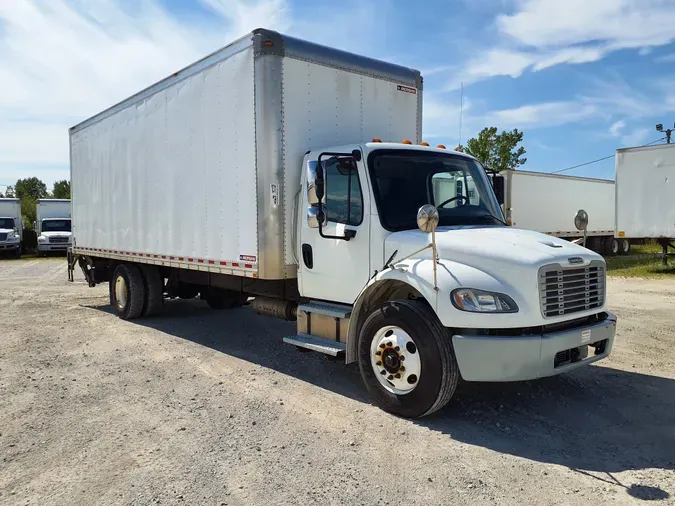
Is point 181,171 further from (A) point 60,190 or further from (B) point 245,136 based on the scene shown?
(A) point 60,190

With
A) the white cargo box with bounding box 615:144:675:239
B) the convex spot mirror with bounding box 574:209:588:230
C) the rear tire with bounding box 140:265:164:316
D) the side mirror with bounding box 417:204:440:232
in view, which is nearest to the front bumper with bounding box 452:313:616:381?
the side mirror with bounding box 417:204:440:232

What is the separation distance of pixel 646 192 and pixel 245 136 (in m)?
15.3

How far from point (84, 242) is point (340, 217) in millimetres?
8044

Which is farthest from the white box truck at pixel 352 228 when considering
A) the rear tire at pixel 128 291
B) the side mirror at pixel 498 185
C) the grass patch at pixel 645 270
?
the grass patch at pixel 645 270

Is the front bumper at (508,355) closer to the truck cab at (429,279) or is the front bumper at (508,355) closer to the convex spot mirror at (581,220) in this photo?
the truck cab at (429,279)

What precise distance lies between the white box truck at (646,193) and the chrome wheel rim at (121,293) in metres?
15.4

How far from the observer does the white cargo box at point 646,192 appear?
1699 centimetres

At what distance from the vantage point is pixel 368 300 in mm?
5465

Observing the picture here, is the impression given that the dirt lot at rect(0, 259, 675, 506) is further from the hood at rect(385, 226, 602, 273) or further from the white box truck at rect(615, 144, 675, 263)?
the white box truck at rect(615, 144, 675, 263)

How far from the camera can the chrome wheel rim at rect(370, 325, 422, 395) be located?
4812mm

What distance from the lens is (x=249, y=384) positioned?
599 centimetres

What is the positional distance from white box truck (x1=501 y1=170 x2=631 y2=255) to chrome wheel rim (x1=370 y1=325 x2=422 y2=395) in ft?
50.9

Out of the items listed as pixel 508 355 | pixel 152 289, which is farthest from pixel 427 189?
pixel 152 289

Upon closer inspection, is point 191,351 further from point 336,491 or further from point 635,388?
point 635,388
